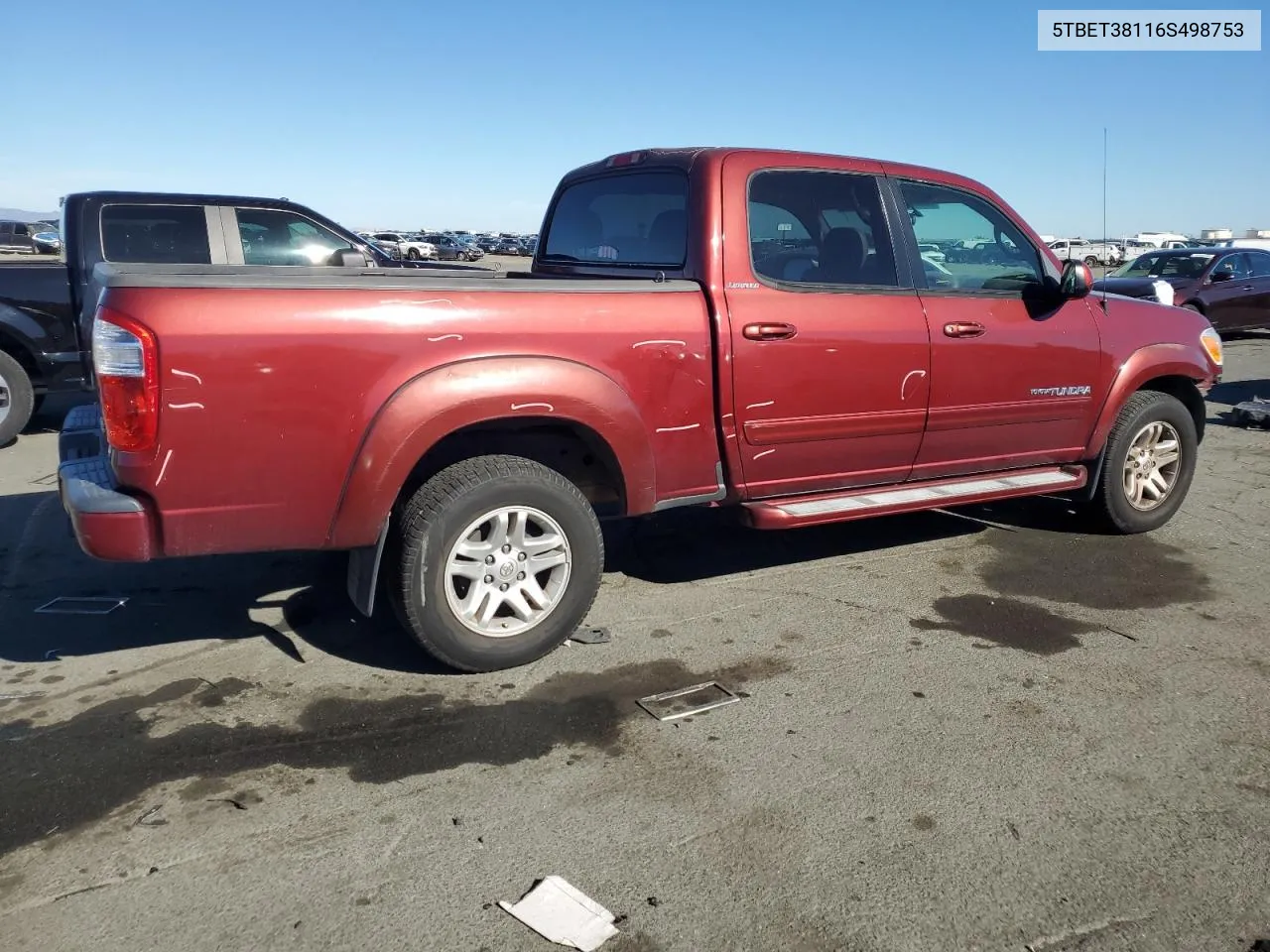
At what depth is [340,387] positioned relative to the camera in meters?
3.34

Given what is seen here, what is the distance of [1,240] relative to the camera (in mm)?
45750

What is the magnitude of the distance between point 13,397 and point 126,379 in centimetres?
578

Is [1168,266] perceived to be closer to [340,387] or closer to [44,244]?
[340,387]

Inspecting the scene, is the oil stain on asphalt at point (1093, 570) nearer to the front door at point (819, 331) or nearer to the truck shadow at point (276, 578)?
the truck shadow at point (276, 578)

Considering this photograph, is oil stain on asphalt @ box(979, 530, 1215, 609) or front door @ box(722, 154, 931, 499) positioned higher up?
front door @ box(722, 154, 931, 499)

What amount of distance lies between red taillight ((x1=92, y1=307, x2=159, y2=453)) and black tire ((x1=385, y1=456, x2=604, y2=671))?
2.96 feet

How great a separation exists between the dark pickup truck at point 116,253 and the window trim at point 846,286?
3178 mm

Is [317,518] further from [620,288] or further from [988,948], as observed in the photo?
[988,948]

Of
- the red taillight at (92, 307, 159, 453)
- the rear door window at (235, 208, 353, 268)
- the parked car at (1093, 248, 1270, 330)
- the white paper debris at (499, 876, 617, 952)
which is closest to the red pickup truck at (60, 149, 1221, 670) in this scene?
the red taillight at (92, 307, 159, 453)

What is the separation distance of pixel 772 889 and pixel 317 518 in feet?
6.15

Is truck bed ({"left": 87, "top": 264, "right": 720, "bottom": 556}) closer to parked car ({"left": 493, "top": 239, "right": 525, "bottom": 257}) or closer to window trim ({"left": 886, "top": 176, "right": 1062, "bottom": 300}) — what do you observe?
window trim ({"left": 886, "top": 176, "right": 1062, "bottom": 300})

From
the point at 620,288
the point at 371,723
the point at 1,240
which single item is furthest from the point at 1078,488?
the point at 1,240

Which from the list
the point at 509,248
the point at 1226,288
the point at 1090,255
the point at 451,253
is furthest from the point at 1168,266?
the point at 509,248

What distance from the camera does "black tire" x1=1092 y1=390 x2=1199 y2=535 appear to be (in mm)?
5508
